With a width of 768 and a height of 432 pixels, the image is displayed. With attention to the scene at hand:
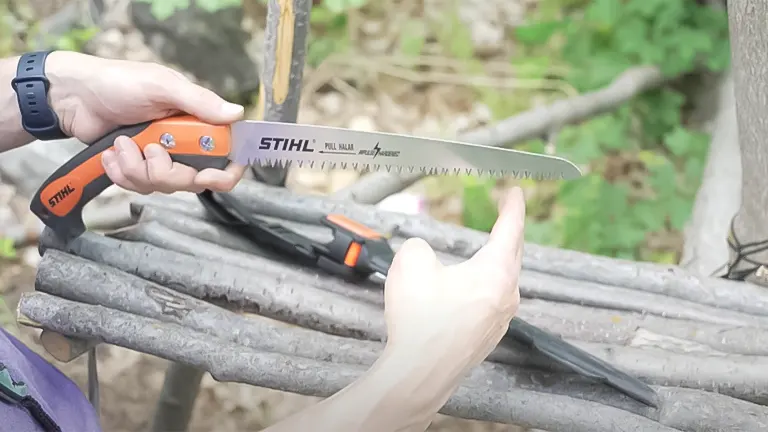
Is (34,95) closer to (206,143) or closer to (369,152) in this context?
(206,143)

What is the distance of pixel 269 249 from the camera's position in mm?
875

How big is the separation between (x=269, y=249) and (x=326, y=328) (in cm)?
13

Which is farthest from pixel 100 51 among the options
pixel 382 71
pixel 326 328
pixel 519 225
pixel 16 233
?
pixel 519 225

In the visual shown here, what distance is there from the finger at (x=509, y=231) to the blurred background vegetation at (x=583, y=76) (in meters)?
0.84

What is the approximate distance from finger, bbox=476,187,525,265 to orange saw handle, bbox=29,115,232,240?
265 millimetres

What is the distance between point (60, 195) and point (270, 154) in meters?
0.22

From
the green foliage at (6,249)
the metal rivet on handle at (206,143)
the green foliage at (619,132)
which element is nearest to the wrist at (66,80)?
the metal rivet on handle at (206,143)

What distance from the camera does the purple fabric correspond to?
63 centimetres

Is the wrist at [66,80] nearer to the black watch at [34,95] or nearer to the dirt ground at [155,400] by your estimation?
the black watch at [34,95]

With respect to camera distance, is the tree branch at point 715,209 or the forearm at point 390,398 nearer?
the forearm at point 390,398

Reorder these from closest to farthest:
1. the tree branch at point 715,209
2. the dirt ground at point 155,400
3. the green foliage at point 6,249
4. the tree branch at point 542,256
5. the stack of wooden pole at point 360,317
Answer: the stack of wooden pole at point 360,317
the tree branch at point 542,256
the tree branch at point 715,209
the dirt ground at point 155,400
the green foliage at point 6,249

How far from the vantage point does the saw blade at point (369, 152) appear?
2.42 feet

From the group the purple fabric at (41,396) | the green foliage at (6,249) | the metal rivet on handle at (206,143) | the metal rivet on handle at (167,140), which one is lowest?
the green foliage at (6,249)

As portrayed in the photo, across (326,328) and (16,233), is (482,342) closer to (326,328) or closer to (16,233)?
(326,328)
